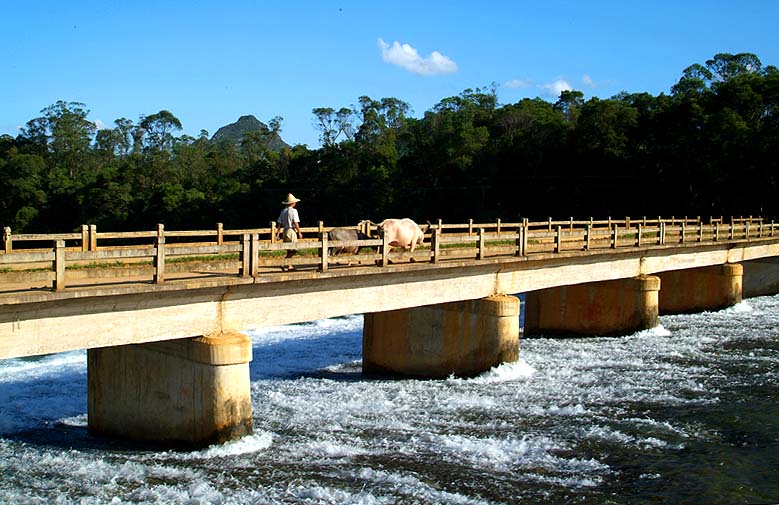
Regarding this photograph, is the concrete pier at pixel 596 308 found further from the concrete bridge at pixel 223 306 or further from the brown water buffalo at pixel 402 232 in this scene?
the brown water buffalo at pixel 402 232

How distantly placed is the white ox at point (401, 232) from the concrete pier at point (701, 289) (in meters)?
19.2

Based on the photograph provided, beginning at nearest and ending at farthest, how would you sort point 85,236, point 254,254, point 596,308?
point 254,254, point 85,236, point 596,308

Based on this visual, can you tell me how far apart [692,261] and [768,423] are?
56.0 ft

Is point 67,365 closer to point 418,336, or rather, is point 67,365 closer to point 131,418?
point 131,418

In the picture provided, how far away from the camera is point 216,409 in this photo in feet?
48.2

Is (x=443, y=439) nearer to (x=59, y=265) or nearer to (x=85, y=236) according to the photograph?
(x=59, y=265)

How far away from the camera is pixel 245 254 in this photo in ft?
50.4

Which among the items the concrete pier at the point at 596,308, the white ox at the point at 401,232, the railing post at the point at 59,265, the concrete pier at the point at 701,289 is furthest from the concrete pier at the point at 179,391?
the concrete pier at the point at 701,289

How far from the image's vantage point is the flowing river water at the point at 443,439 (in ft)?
42.5

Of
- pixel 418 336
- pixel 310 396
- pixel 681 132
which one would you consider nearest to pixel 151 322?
pixel 310 396

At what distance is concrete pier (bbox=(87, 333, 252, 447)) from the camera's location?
1470 cm

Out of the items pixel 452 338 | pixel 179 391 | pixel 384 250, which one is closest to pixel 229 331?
pixel 179 391

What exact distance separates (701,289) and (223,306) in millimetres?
25882

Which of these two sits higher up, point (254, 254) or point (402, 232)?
point (402, 232)
